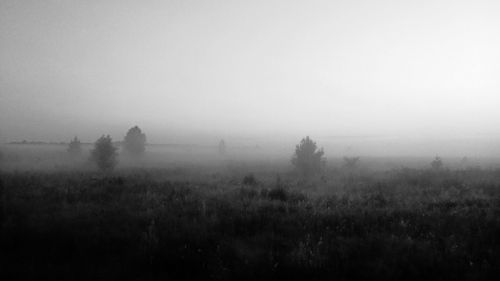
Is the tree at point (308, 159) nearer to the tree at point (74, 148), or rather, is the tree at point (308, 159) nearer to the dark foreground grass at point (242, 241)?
the dark foreground grass at point (242, 241)

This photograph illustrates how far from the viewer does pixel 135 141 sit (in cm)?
5500

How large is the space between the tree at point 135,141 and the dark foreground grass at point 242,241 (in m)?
45.7

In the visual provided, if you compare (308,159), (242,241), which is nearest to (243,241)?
(242,241)

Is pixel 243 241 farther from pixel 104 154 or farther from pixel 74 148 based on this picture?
pixel 74 148

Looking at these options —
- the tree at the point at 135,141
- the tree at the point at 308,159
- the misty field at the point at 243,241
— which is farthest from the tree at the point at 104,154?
the misty field at the point at 243,241

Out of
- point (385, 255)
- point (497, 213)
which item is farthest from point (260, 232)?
point (497, 213)

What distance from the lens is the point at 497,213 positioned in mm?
9383

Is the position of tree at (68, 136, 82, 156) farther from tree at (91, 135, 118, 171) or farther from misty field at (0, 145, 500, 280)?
misty field at (0, 145, 500, 280)

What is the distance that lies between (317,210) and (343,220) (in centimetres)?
151

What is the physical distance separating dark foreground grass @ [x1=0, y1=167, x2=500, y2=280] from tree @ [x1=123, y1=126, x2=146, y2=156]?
150ft

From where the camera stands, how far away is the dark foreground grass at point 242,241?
18.1 ft

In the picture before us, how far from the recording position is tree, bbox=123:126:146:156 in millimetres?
54938

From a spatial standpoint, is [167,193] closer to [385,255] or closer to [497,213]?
[385,255]

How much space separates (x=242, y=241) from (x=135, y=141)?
5212 centimetres
